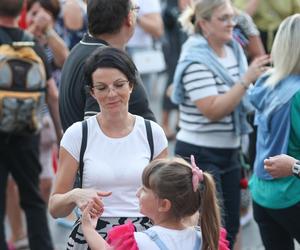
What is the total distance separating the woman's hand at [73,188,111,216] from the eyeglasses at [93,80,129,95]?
0.45m

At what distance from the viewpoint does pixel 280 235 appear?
4.73 m

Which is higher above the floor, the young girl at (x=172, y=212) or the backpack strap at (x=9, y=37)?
the backpack strap at (x=9, y=37)

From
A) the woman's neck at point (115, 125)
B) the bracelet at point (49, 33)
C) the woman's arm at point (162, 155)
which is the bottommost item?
the woman's arm at point (162, 155)

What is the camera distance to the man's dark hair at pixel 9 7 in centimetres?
545

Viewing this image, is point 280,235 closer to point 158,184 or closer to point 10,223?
point 158,184

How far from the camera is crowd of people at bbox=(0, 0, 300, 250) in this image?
10.9ft

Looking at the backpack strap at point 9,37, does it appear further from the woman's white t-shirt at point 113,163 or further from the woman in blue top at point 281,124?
the woman's white t-shirt at point 113,163

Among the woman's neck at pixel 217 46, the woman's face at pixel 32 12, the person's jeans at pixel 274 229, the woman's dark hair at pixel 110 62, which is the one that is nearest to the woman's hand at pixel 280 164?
the person's jeans at pixel 274 229

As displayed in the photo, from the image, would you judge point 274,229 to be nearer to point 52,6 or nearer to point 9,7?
point 9,7

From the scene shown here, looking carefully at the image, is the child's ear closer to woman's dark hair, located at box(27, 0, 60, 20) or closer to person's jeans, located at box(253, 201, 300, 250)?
person's jeans, located at box(253, 201, 300, 250)

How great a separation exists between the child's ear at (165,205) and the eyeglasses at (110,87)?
0.62 metres

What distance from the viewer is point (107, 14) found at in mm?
4121

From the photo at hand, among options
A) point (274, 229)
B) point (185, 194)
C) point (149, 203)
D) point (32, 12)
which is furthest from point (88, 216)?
point (32, 12)

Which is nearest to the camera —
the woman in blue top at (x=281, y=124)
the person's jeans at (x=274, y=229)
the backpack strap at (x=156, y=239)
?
the backpack strap at (x=156, y=239)
